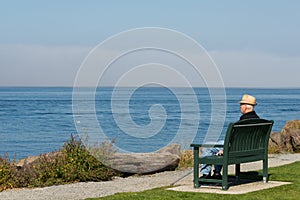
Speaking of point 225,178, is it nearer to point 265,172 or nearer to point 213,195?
point 213,195

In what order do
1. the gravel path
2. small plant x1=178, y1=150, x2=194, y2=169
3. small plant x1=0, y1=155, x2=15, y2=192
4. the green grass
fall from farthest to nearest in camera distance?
1. small plant x1=178, y1=150, x2=194, y2=169
2. small plant x1=0, y1=155, x2=15, y2=192
3. the gravel path
4. the green grass

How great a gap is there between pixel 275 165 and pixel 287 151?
14.6 feet

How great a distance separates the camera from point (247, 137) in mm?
10641

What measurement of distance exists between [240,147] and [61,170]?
11.7 feet

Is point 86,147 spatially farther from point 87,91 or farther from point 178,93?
point 178,93

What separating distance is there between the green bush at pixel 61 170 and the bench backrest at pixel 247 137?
3.08 metres

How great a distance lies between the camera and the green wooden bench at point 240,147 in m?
10.2

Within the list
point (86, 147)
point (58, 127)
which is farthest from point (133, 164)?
point (58, 127)

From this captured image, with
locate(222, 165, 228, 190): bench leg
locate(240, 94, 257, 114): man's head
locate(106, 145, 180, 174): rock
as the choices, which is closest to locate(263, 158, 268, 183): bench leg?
locate(240, 94, 257, 114): man's head

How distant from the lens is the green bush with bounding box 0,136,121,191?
40.0 ft

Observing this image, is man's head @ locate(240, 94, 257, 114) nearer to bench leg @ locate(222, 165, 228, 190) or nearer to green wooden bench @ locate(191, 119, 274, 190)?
green wooden bench @ locate(191, 119, 274, 190)

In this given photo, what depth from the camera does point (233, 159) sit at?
10367 mm

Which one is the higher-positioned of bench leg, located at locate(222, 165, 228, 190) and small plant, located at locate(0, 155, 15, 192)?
bench leg, located at locate(222, 165, 228, 190)

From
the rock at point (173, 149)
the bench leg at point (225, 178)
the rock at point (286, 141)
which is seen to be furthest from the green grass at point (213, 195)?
the rock at point (286, 141)
